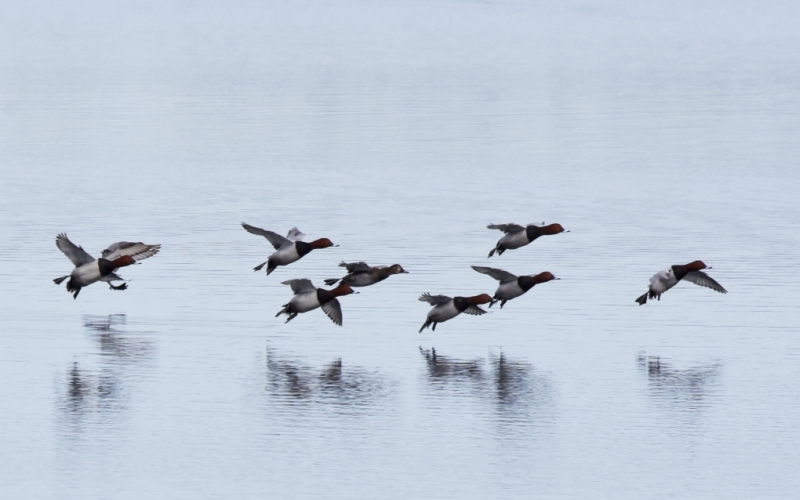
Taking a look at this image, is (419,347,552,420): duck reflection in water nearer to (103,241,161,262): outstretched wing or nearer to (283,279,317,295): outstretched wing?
(283,279,317,295): outstretched wing

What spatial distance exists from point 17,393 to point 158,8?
439 feet

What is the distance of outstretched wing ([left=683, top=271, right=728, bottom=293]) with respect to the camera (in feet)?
67.3

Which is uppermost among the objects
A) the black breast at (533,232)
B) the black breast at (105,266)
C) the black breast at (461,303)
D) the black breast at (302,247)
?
the black breast at (533,232)

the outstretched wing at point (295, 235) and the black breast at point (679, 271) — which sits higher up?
the outstretched wing at point (295, 235)

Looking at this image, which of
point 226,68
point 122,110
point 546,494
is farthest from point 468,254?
point 226,68

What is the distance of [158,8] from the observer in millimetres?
147000

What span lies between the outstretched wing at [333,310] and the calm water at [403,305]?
23 cm

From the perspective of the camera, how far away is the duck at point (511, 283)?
18834 millimetres

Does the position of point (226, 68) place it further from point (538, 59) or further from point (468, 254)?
point (468, 254)

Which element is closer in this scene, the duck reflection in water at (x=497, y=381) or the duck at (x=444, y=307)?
the duck reflection in water at (x=497, y=381)

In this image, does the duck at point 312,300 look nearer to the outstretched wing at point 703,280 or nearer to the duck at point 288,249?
the duck at point 288,249

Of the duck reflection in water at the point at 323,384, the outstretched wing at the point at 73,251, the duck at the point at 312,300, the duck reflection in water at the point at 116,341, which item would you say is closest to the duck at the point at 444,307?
the duck at the point at 312,300

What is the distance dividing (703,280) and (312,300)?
202 inches

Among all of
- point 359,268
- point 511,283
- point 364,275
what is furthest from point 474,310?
point 359,268
